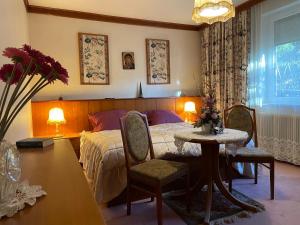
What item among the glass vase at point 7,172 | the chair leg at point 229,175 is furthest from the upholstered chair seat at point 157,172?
the glass vase at point 7,172

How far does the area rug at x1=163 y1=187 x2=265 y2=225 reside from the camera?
2.19 meters

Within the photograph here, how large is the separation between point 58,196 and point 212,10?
2325 mm

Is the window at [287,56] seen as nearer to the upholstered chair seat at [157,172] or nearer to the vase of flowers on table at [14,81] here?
the upholstered chair seat at [157,172]

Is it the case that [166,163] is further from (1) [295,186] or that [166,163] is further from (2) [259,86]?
(2) [259,86]

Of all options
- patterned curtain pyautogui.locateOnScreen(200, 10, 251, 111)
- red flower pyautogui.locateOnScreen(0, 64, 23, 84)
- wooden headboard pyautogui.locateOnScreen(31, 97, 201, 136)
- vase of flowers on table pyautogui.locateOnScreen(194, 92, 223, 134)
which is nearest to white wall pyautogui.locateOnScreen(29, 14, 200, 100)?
wooden headboard pyautogui.locateOnScreen(31, 97, 201, 136)

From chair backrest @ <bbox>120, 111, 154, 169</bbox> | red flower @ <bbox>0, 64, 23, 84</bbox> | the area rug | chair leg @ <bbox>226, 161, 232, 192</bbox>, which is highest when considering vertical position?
red flower @ <bbox>0, 64, 23, 84</bbox>

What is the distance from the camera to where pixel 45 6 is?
388cm

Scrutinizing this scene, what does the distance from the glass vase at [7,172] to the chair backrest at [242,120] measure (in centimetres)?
280

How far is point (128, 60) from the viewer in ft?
15.3

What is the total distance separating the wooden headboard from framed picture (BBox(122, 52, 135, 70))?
66 centimetres

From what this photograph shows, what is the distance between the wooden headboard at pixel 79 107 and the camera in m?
3.94

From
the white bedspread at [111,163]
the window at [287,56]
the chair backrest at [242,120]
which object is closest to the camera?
the white bedspread at [111,163]

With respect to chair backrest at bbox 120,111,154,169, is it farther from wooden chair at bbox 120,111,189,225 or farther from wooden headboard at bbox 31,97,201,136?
wooden headboard at bbox 31,97,201,136

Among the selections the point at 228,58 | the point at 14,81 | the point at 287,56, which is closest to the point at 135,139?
the point at 14,81
